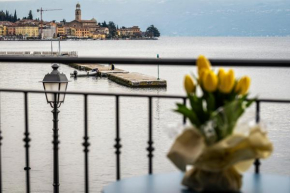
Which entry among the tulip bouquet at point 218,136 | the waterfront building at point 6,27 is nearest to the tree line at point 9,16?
the waterfront building at point 6,27

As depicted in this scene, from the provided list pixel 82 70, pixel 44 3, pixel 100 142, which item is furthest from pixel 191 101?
pixel 44 3

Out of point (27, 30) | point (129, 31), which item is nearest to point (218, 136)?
point (27, 30)

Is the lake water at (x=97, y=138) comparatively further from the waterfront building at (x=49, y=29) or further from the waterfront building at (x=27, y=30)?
the waterfront building at (x=49, y=29)

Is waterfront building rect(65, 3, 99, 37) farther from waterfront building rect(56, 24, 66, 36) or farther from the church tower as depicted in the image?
waterfront building rect(56, 24, 66, 36)

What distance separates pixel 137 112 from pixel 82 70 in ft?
104

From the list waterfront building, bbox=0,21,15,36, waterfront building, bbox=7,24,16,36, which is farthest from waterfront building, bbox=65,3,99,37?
waterfront building, bbox=0,21,15,36

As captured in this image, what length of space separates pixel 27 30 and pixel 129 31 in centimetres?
3301

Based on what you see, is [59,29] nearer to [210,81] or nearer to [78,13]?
[78,13]

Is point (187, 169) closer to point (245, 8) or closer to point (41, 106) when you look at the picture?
point (41, 106)

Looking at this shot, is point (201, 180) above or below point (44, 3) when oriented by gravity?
below

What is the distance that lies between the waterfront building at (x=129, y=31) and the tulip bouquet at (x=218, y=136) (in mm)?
173082

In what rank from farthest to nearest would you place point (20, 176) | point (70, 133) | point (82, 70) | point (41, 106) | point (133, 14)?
1. point (133, 14)
2. point (82, 70)
3. point (41, 106)
4. point (70, 133)
5. point (20, 176)

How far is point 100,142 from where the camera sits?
43.6 metres

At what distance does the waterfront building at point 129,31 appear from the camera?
175450 mm
